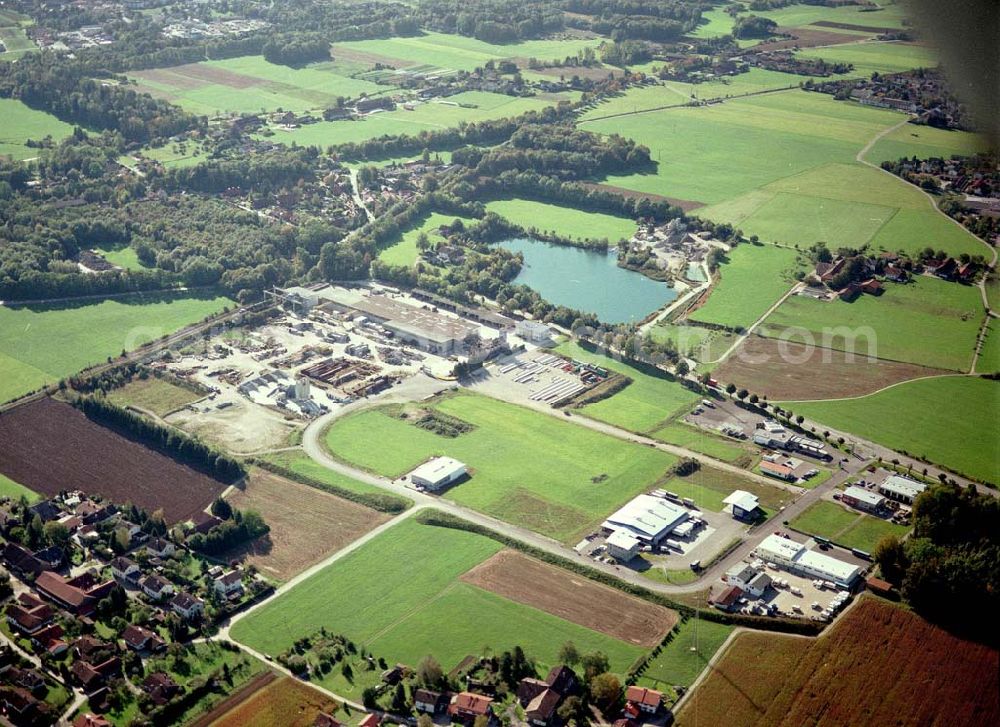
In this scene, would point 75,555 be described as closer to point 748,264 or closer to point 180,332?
point 180,332

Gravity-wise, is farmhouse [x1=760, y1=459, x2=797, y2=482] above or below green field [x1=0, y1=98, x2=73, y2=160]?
below

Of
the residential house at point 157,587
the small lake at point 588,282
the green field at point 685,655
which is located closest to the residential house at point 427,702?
the green field at point 685,655

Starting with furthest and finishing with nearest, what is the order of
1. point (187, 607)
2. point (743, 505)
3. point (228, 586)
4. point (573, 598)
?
1. point (743, 505)
2. point (228, 586)
3. point (573, 598)
4. point (187, 607)

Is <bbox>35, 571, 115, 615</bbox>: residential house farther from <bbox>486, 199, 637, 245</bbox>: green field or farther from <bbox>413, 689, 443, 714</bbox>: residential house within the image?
<bbox>486, 199, 637, 245</bbox>: green field

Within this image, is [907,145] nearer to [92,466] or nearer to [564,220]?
[564,220]

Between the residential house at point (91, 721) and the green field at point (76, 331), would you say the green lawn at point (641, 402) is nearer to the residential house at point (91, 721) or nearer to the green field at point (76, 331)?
the green field at point (76, 331)

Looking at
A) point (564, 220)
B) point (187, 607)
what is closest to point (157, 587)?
point (187, 607)

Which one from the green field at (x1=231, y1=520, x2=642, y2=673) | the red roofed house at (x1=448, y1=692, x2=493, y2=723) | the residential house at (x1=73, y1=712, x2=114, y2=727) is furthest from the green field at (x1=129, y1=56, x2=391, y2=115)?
the red roofed house at (x1=448, y1=692, x2=493, y2=723)
